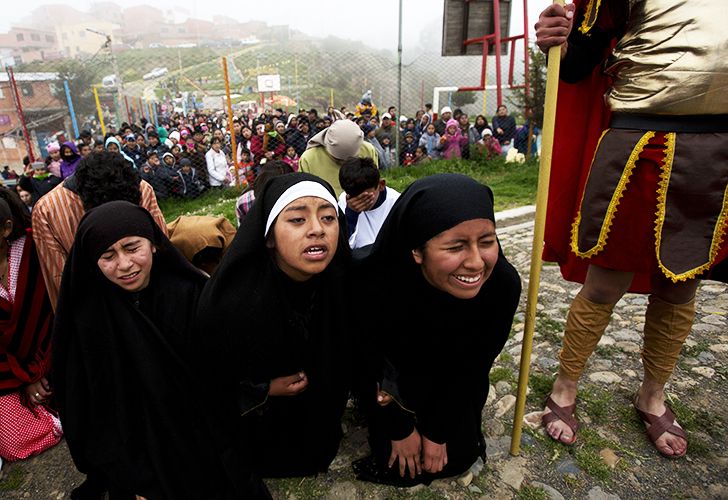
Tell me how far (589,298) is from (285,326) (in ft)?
4.73

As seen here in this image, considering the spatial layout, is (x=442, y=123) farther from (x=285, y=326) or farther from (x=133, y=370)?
(x=133, y=370)

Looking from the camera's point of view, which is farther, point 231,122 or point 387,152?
point 387,152

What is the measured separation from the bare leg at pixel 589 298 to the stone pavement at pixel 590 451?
7cm

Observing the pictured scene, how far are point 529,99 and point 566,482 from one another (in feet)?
30.8

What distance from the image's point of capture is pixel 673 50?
166 centimetres

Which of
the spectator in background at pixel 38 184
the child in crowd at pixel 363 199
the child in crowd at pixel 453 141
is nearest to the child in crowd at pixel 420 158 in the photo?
the child in crowd at pixel 453 141

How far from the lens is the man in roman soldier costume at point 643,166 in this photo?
1665mm

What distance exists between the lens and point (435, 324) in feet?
6.15

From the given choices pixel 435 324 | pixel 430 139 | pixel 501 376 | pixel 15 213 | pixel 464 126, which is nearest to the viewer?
pixel 435 324

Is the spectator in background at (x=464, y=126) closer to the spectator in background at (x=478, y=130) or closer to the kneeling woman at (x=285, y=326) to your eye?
the spectator in background at (x=478, y=130)

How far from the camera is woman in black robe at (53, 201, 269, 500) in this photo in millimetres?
1877

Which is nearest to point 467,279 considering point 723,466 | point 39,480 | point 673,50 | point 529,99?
point 673,50

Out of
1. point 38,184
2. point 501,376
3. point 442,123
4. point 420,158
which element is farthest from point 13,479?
point 442,123

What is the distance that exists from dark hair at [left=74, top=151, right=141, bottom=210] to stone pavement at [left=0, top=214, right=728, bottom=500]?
4.71ft
